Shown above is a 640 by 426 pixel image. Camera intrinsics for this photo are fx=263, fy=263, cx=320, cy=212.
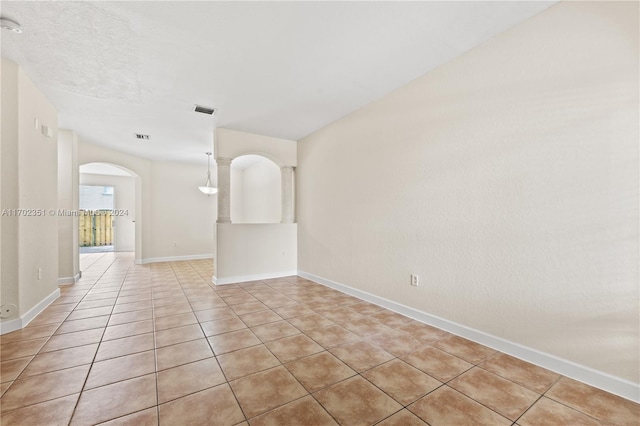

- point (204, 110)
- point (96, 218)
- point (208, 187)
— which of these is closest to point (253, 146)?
point (204, 110)

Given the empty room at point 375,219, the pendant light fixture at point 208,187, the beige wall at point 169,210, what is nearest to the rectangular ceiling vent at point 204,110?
the empty room at point 375,219

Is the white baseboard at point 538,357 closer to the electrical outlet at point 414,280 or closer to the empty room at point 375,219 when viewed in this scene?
the empty room at point 375,219

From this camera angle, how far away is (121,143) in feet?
18.4

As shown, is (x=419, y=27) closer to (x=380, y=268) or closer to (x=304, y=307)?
(x=380, y=268)

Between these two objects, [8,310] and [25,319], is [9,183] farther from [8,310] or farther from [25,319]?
[25,319]

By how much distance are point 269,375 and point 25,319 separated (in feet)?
9.81

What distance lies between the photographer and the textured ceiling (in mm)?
2062

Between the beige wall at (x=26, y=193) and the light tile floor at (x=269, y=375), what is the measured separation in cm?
40

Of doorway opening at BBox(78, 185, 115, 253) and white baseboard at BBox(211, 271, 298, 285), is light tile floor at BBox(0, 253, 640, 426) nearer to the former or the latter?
white baseboard at BBox(211, 271, 298, 285)

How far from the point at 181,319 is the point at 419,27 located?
12.6 ft

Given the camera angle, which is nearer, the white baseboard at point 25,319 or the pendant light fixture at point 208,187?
the white baseboard at point 25,319

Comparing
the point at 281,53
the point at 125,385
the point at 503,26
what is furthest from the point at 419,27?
the point at 125,385

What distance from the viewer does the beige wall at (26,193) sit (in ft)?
8.87

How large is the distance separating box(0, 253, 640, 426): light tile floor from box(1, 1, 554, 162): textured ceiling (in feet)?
9.07
